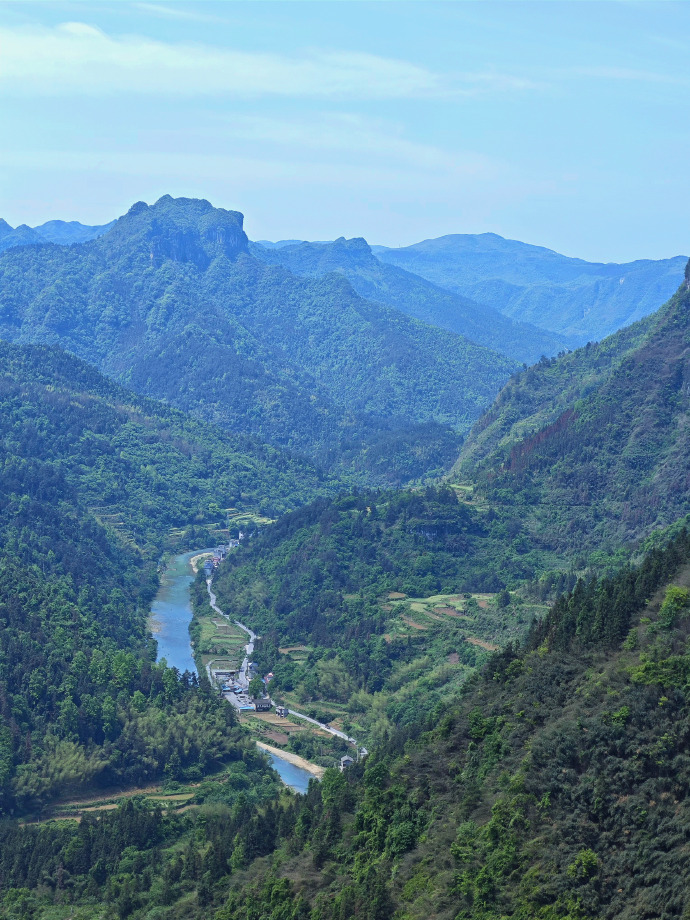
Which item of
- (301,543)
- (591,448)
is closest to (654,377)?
(591,448)

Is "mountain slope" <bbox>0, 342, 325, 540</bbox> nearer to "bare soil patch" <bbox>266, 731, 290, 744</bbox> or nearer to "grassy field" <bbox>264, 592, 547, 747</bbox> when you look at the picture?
"grassy field" <bbox>264, 592, 547, 747</bbox>

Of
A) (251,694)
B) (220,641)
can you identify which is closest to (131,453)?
(220,641)

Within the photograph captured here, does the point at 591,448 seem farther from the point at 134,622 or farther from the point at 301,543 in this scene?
the point at 134,622

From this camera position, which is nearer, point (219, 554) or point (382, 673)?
point (382, 673)

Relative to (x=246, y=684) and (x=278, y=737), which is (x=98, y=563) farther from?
(x=278, y=737)

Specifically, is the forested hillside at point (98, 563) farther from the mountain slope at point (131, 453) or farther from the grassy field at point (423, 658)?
the grassy field at point (423, 658)

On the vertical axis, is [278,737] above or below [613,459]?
below
